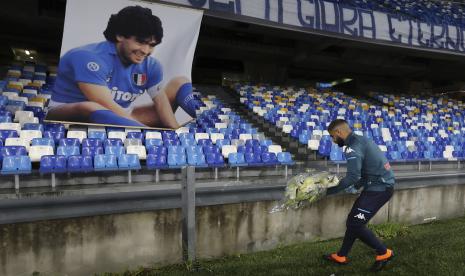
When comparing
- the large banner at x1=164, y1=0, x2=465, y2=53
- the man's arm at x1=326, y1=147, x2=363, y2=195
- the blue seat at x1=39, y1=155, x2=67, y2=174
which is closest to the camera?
the man's arm at x1=326, y1=147, x2=363, y2=195

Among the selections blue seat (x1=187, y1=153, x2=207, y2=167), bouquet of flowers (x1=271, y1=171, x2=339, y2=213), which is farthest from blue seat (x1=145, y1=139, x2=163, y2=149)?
bouquet of flowers (x1=271, y1=171, x2=339, y2=213)

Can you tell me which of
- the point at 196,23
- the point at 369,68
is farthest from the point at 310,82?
the point at 196,23

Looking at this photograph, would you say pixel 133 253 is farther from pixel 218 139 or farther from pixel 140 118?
pixel 140 118

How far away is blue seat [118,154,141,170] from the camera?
7312 millimetres

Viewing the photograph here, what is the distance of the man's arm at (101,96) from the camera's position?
939cm

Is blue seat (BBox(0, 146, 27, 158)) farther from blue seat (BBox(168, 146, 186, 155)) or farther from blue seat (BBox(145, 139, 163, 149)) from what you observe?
blue seat (BBox(168, 146, 186, 155))

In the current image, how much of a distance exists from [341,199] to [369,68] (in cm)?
2081

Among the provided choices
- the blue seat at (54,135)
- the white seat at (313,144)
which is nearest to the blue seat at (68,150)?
the blue seat at (54,135)

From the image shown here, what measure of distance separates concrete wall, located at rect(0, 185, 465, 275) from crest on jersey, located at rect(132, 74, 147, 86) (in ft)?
22.3

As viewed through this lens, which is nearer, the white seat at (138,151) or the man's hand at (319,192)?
the man's hand at (319,192)

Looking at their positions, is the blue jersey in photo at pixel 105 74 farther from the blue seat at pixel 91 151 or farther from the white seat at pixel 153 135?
the blue seat at pixel 91 151

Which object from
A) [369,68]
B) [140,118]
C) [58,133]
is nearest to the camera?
[58,133]

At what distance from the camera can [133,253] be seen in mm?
4152

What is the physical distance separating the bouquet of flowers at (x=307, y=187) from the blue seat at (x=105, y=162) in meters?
4.40
